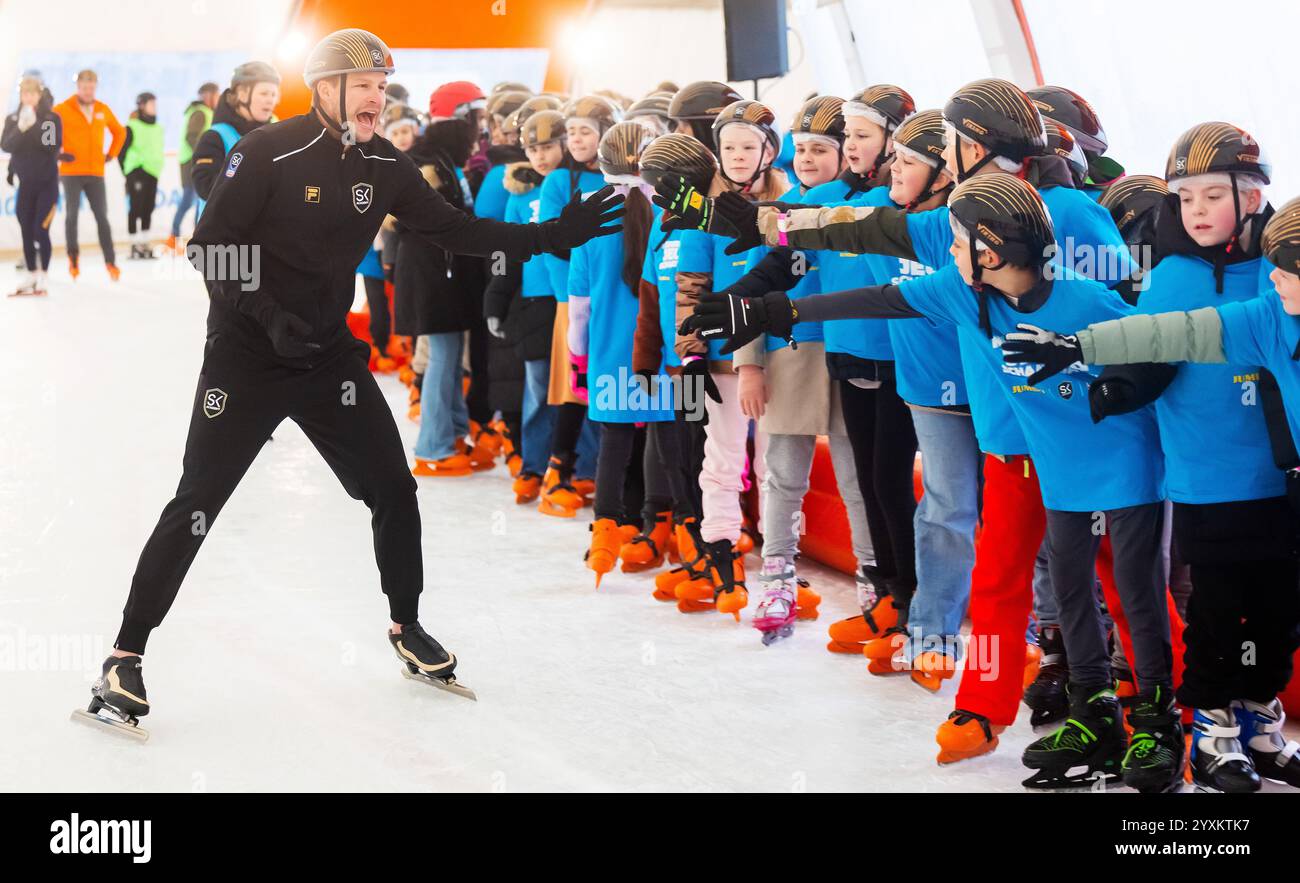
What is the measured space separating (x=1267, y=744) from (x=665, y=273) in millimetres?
2429

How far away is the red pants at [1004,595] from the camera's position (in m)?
3.47

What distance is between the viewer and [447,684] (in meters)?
3.99

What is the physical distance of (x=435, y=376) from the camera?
6.84m

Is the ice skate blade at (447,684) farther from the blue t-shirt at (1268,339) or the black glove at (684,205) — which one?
the blue t-shirt at (1268,339)

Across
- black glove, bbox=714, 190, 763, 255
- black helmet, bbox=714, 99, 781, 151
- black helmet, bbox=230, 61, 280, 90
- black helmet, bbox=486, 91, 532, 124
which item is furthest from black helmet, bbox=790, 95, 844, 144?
black helmet, bbox=230, 61, 280, 90

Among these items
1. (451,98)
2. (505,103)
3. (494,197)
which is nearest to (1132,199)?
(494,197)

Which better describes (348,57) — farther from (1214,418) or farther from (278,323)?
(1214,418)

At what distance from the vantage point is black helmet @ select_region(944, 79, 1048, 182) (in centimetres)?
339

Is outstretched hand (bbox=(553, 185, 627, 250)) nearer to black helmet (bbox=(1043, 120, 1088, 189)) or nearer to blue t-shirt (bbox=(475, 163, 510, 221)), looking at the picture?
black helmet (bbox=(1043, 120, 1088, 189))

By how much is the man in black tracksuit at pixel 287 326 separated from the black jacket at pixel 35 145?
9402mm

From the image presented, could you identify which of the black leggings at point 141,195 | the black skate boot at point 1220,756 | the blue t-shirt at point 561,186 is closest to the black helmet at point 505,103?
the blue t-shirt at point 561,186

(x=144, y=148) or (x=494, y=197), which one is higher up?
(x=144, y=148)
